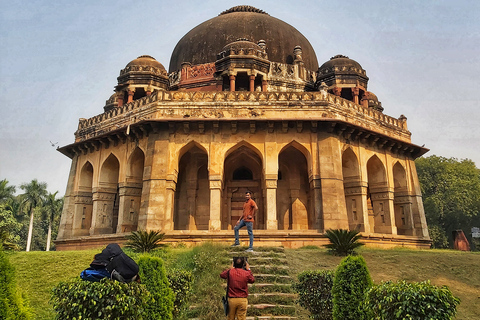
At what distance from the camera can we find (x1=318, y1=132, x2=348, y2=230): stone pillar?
50.5 feet

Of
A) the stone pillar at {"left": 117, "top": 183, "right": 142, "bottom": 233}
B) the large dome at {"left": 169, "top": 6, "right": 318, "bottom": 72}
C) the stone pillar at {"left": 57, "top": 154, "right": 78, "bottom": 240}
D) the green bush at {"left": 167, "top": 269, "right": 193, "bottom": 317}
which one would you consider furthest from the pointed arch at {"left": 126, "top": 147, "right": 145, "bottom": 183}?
the green bush at {"left": 167, "top": 269, "right": 193, "bottom": 317}

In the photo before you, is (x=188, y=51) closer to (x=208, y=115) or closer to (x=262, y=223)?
(x=208, y=115)

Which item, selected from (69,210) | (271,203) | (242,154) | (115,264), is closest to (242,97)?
(242,154)

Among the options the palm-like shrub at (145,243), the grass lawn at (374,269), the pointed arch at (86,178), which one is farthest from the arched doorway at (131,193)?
the grass lawn at (374,269)

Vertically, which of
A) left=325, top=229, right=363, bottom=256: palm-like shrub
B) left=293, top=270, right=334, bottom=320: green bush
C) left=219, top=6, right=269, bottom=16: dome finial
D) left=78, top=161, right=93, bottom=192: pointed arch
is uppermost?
left=219, top=6, right=269, bottom=16: dome finial

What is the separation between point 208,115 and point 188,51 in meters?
7.75

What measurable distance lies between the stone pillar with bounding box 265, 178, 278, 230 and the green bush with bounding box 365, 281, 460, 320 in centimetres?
1042

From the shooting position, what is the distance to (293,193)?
18625 millimetres

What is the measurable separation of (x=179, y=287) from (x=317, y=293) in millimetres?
2460

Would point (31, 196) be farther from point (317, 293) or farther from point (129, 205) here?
point (317, 293)

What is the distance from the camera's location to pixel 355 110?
59.2 ft

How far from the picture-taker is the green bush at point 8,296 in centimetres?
546

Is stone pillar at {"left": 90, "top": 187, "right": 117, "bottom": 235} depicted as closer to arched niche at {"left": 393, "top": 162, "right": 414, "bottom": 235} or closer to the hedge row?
the hedge row

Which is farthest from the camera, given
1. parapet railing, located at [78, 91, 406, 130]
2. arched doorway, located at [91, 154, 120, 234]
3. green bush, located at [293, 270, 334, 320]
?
arched doorway, located at [91, 154, 120, 234]
